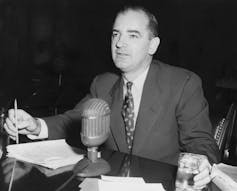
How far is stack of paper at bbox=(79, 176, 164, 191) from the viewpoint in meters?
1.12

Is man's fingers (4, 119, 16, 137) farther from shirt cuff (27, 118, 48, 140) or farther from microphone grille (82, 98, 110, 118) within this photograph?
microphone grille (82, 98, 110, 118)

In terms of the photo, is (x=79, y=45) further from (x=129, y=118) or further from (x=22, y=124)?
(x=22, y=124)

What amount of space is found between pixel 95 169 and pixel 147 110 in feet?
1.93

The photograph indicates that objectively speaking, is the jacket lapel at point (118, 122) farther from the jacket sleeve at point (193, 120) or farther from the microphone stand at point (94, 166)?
the microphone stand at point (94, 166)

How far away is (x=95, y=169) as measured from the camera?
1.25 meters

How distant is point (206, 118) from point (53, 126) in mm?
807

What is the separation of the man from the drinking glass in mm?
452

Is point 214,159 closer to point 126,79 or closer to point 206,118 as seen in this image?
point 206,118

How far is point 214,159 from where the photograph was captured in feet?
4.75

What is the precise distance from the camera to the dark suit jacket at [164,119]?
1680mm

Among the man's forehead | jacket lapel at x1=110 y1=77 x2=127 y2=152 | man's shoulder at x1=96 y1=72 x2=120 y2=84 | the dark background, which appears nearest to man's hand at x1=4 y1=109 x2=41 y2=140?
jacket lapel at x1=110 y1=77 x2=127 y2=152

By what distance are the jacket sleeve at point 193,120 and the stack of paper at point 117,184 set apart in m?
0.42

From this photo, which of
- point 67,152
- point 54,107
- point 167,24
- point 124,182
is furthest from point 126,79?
Result: point 167,24

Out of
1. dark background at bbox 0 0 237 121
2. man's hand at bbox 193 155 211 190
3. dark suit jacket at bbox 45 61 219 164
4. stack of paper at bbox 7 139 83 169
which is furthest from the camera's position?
dark background at bbox 0 0 237 121
